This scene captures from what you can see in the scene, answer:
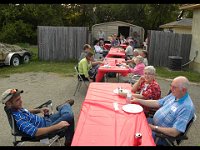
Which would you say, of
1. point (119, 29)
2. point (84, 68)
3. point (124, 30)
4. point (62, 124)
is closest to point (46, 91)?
point (84, 68)

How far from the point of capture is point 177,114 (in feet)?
10.5

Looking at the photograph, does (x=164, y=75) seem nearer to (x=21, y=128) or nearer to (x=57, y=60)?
(x=57, y=60)

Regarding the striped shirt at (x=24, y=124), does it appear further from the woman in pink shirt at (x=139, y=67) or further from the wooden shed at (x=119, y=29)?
the wooden shed at (x=119, y=29)

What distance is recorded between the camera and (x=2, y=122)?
5.09 meters

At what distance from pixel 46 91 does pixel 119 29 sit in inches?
732

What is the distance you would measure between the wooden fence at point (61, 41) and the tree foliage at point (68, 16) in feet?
25.3

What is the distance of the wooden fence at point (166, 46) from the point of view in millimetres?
12117

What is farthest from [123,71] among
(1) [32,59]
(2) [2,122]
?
(1) [32,59]

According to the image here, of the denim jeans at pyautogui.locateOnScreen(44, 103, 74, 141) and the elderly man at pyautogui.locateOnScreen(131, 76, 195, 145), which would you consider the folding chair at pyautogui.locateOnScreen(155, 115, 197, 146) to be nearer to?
the elderly man at pyautogui.locateOnScreen(131, 76, 195, 145)

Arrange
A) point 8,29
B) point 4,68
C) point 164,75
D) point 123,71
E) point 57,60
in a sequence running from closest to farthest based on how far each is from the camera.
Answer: point 123,71 → point 164,75 → point 4,68 → point 57,60 → point 8,29

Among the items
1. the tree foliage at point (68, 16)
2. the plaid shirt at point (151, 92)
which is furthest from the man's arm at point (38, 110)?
the tree foliage at point (68, 16)

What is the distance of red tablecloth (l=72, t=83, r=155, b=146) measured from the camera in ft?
8.55

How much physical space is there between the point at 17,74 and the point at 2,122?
5212 mm

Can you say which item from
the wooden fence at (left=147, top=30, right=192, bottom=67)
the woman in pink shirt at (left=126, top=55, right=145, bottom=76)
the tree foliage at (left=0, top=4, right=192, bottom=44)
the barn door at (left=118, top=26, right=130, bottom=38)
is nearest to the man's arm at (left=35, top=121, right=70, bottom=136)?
the woman in pink shirt at (left=126, top=55, right=145, bottom=76)
